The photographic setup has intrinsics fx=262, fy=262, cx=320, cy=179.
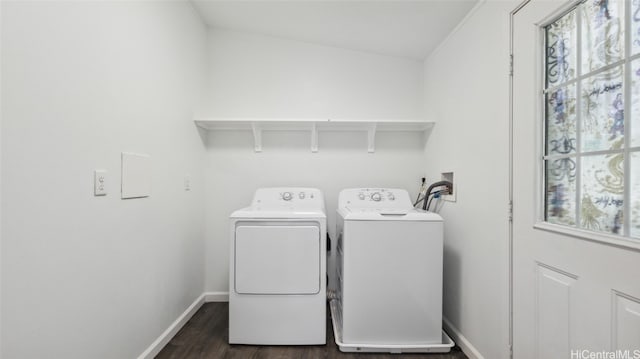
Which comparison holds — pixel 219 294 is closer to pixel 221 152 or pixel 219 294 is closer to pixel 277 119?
pixel 221 152

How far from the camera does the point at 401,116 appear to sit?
2.45m

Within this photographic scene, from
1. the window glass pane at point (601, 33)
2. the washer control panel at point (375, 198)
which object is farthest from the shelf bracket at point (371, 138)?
the window glass pane at point (601, 33)

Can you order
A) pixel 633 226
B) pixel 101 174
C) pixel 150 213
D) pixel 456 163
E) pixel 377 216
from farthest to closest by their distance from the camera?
pixel 456 163 < pixel 377 216 < pixel 150 213 < pixel 101 174 < pixel 633 226

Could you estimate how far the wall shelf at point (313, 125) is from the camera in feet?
7.31

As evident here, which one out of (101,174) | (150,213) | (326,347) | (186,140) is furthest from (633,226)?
(186,140)

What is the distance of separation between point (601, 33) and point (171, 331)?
2734 millimetres

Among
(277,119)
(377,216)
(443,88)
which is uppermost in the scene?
(443,88)

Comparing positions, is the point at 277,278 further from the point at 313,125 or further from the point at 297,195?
the point at 313,125

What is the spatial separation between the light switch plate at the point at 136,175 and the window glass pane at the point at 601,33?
6.86ft

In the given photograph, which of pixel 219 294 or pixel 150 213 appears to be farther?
pixel 219 294

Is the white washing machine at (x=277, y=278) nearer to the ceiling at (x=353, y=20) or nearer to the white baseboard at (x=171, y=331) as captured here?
the white baseboard at (x=171, y=331)

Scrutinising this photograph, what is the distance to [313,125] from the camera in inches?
91.5

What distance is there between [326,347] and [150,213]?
1.43 meters

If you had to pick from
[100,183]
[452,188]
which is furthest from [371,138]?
[100,183]
